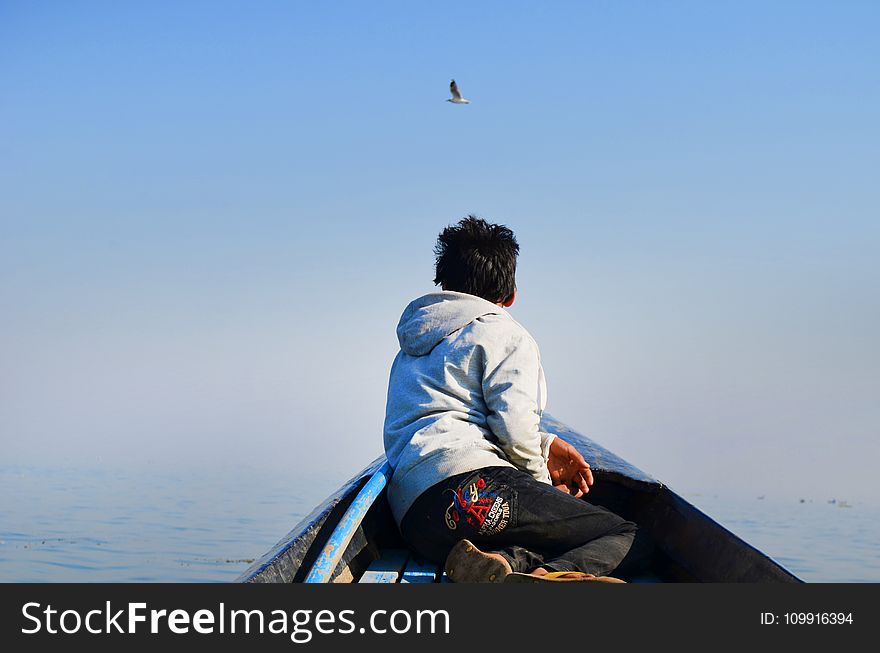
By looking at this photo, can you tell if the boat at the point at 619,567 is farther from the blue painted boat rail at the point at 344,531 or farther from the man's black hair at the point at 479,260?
the man's black hair at the point at 479,260

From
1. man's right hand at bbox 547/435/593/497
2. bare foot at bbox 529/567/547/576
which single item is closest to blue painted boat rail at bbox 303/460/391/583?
bare foot at bbox 529/567/547/576

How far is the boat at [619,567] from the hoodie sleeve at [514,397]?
1.40 feet

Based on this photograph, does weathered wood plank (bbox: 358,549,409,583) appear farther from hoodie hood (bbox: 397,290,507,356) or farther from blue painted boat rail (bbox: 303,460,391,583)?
hoodie hood (bbox: 397,290,507,356)

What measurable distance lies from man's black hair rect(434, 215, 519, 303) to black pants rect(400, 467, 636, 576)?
2.16 ft

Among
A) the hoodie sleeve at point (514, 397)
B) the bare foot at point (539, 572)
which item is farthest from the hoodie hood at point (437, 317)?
the bare foot at point (539, 572)

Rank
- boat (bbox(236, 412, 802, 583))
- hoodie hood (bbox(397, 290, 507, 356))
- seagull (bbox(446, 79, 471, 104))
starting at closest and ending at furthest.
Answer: boat (bbox(236, 412, 802, 583)), hoodie hood (bbox(397, 290, 507, 356)), seagull (bbox(446, 79, 471, 104))

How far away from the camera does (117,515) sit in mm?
17484

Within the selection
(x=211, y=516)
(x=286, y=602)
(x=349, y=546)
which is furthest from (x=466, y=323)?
(x=211, y=516)

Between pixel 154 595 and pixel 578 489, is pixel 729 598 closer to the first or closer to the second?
pixel 578 489

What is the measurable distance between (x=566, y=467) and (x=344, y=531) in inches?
40.5

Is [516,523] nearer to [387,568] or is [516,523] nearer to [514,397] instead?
[514,397]

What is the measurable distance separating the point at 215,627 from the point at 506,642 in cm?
69

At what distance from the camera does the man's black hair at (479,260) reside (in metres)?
3.17

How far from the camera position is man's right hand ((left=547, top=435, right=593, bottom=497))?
11.0ft
